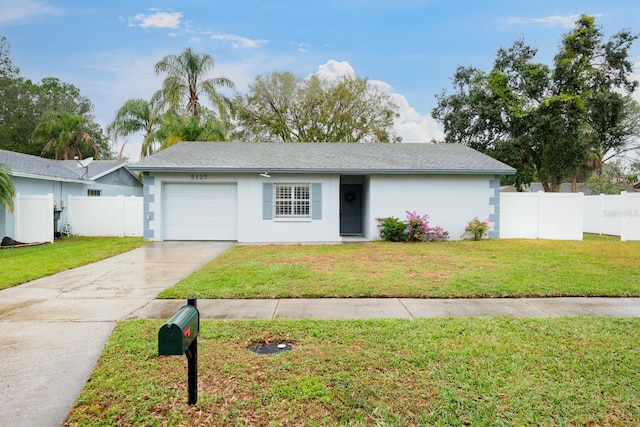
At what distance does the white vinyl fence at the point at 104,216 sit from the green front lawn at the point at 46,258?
78.2 inches

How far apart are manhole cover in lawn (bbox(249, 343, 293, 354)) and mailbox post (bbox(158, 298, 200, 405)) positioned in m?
1.00

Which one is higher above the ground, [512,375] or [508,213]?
[508,213]

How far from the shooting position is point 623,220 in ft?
43.4

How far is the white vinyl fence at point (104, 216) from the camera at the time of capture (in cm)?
1450

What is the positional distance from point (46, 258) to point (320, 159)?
8545 millimetres

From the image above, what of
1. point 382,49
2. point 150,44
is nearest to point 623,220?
point 382,49

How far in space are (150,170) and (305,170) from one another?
16.6 ft

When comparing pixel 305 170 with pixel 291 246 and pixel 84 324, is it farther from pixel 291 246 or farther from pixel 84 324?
pixel 84 324

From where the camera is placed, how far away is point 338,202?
12.6 metres

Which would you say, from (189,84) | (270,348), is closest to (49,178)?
(189,84)

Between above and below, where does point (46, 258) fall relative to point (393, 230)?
below

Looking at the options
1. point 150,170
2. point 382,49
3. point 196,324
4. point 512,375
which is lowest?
point 512,375

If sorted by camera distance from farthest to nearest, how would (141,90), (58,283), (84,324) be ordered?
1. (141,90)
2. (58,283)
3. (84,324)

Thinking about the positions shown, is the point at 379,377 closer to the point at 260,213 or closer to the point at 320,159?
the point at 260,213
